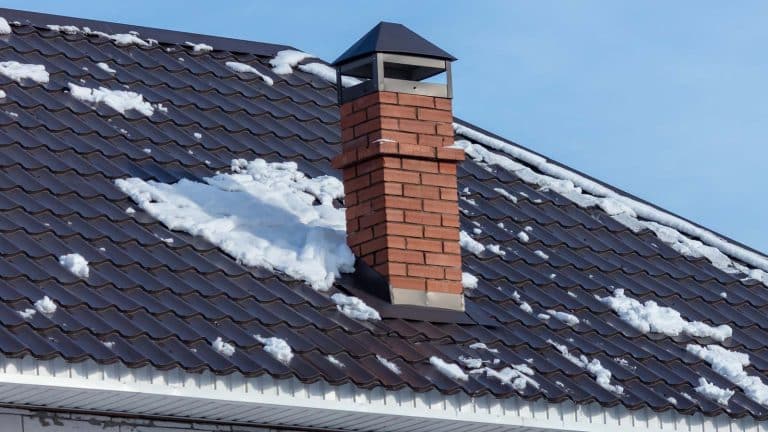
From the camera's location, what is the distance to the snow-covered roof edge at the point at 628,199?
1259cm

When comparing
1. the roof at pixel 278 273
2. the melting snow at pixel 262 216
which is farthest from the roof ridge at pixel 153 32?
the melting snow at pixel 262 216

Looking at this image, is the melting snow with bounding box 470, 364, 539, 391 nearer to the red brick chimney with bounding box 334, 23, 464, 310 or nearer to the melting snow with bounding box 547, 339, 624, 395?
the melting snow with bounding box 547, 339, 624, 395

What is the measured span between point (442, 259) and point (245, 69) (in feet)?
10.3

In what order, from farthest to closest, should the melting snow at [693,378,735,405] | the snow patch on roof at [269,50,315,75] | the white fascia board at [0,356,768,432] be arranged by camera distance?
the snow patch on roof at [269,50,315,75], the melting snow at [693,378,735,405], the white fascia board at [0,356,768,432]

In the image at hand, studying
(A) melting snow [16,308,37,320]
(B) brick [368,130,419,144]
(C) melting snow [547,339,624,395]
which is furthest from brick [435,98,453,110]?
(A) melting snow [16,308,37,320]

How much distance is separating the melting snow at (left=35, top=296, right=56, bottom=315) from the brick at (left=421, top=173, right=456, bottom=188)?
300 cm

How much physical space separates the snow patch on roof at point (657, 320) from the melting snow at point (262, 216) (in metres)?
1.79

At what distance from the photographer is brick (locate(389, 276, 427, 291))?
10.5 meters

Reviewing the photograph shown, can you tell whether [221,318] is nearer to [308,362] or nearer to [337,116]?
[308,362]

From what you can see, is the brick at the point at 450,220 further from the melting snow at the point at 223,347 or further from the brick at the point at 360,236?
the melting snow at the point at 223,347

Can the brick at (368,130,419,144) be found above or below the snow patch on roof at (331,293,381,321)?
above

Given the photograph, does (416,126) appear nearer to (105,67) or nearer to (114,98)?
(114,98)

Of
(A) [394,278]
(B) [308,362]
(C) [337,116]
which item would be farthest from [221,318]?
(C) [337,116]

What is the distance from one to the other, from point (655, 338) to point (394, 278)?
1742 millimetres
